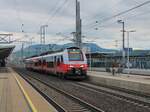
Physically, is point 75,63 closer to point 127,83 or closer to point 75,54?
point 75,54

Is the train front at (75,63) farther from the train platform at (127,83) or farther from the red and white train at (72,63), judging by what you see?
Answer: the train platform at (127,83)

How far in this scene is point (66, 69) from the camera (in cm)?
3803

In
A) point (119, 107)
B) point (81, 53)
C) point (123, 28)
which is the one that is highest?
point (123, 28)

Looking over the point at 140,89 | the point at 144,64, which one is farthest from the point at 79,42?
the point at 140,89

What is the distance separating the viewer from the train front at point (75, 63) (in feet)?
125

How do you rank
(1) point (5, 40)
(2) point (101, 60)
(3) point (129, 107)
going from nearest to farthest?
(3) point (129, 107) → (1) point (5, 40) → (2) point (101, 60)

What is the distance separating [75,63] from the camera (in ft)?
127

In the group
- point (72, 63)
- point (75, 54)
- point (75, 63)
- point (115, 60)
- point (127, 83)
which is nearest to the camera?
point (127, 83)

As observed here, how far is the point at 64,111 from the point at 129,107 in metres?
2.96

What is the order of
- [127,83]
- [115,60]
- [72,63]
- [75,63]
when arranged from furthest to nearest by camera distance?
1. [115,60]
2. [75,63]
3. [72,63]
4. [127,83]

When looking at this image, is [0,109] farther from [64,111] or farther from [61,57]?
[61,57]

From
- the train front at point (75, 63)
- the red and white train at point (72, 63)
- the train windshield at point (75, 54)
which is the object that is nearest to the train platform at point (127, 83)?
the train front at point (75, 63)

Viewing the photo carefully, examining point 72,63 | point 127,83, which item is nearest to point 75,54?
point 72,63

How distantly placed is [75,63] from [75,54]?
3.58 feet
